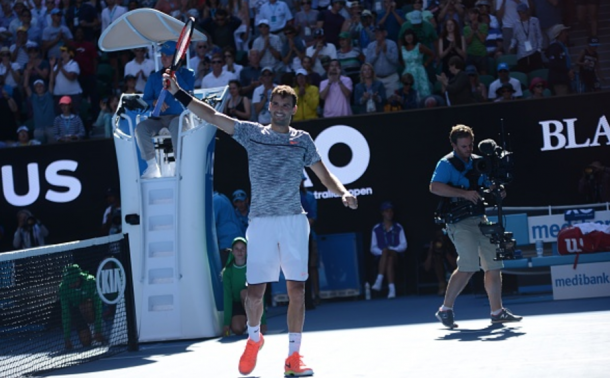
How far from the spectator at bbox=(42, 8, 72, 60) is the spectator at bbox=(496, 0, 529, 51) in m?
8.24

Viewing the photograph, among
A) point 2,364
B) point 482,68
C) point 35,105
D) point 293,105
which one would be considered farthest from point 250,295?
point 35,105

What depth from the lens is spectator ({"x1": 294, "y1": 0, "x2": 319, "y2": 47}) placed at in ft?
64.8

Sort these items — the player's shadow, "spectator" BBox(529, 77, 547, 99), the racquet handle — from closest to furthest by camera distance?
the player's shadow
the racquet handle
"spectator" BBox(529, 77, 547, 99)

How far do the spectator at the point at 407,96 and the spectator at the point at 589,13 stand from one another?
373 cm

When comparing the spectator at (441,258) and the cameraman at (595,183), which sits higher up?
the cameraman at (595,183)

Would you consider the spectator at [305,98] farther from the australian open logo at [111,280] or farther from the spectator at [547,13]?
the australian open logo at [111,280]

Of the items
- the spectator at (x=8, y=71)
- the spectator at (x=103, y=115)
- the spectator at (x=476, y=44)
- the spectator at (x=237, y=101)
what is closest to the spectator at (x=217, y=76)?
the spectator at (x=237, y=101)

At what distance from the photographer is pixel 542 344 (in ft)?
28.7

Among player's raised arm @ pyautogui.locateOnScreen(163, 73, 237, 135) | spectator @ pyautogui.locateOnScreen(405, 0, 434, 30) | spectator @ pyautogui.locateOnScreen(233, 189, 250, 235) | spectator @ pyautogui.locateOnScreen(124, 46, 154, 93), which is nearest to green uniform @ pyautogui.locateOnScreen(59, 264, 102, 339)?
player's raised arm @ pyautogui.locateOnScreen(163, 73, 237, 135)

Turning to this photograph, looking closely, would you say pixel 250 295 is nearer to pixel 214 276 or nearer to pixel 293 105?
pixel 293 105

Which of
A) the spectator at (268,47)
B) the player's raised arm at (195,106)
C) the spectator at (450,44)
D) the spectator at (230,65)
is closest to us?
the player's raised arm at (195,106)

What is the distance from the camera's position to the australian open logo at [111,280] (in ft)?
36.9

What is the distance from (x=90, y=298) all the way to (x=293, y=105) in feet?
13.8

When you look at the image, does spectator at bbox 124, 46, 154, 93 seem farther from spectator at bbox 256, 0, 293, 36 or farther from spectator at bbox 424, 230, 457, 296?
spectator at bbox 424, 230, 457, 296
